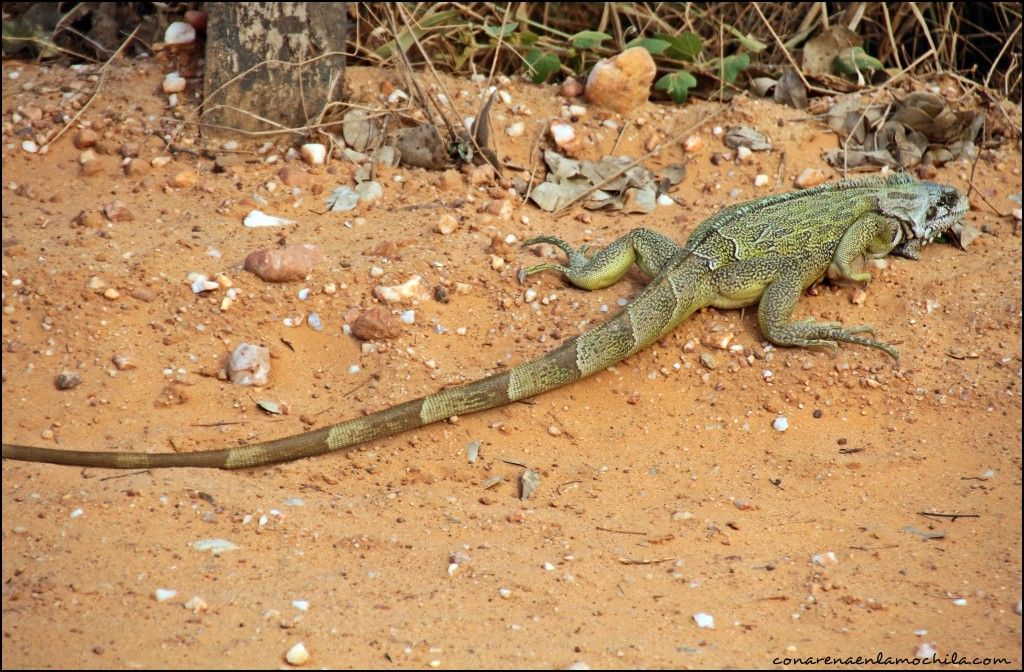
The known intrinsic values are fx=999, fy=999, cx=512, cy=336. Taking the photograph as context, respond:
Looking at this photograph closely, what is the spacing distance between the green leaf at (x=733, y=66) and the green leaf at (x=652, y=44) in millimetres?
385

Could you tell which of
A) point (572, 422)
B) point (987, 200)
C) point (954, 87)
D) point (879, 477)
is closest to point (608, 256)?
point (572, 422)

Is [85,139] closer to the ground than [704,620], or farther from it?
closer to the ground

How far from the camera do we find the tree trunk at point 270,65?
18.3 ft

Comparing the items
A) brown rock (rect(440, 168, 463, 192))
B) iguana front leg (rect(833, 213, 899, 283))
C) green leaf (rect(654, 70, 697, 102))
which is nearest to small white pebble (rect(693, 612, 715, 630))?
iguana front leg (rect(833, 213, 899, 283))

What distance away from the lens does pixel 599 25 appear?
670cm

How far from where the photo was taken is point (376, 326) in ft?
15.1

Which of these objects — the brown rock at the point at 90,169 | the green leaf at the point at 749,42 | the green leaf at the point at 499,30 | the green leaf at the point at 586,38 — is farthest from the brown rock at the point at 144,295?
the green leaf at the point at 749,42

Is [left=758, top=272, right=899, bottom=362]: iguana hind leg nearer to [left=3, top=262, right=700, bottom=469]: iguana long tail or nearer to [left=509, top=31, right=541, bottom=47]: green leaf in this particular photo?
[left=3, top=262, right=700, bottom=469]: iguana long tail

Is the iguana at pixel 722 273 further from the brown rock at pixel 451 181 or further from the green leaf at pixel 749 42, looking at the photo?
the green leaf at pixel 749 42

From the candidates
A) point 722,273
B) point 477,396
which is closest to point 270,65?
point 477,396

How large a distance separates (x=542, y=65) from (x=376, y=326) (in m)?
2.45

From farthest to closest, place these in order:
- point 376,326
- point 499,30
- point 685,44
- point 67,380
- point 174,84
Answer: point 499,30 < point 685,44 < point 174,84 < point 376,326 < point 67,380

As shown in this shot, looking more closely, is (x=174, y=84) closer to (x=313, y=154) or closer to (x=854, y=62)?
(x=313, y=154)

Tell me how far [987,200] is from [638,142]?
2005 millimetres
